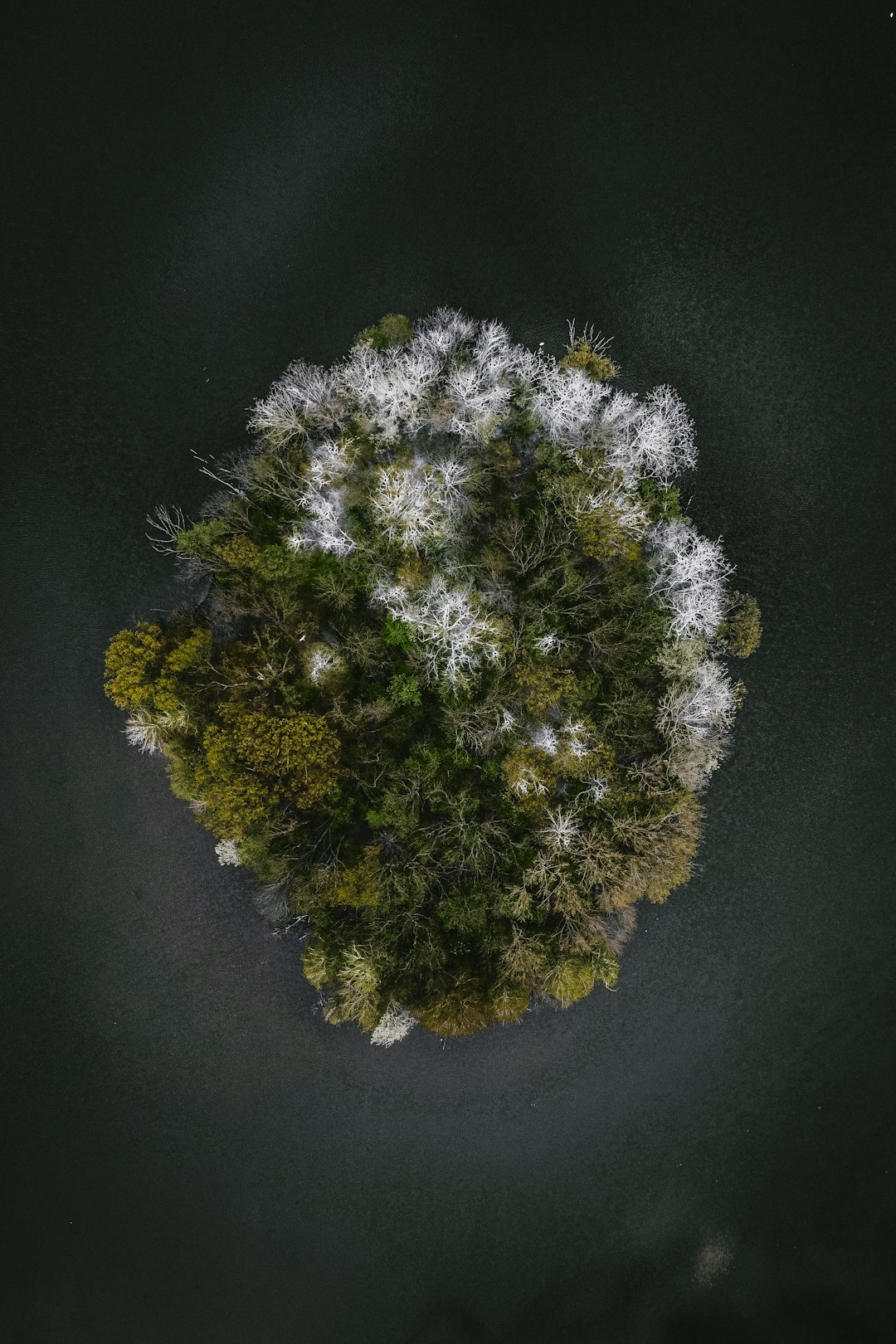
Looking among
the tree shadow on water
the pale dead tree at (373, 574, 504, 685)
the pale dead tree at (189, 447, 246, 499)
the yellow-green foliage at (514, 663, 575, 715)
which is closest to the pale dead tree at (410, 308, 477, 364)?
the pale dead tree at (189, 447, 246, 499)

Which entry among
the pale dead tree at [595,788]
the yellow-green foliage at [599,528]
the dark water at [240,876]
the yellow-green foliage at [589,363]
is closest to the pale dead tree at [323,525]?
the dark water at [240,876]

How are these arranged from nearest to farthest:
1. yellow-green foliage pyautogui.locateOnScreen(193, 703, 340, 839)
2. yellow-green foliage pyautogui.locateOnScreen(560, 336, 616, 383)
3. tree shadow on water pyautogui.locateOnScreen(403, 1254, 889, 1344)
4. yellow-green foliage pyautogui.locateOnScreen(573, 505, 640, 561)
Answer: yellow-green foliage pyautogui.locateOnScreen(193, 703, 340, 839) → yellow-green foliage pyautogui.locateOnScreen(573, 505, 640, 561) → yellow-green foliage pyautogui.locateOnScreen(560, 336, 616, 383) → tree shadow on water pyautogui.locateOnScreen(403, 1254, 889, 1344)

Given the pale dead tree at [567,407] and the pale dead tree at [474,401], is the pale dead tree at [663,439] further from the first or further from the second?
the pale dead tree at [474,401]

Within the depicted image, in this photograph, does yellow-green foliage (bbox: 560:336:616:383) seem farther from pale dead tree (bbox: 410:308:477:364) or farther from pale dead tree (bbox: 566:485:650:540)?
pale dead tree (bbox: 566:485:650:540)

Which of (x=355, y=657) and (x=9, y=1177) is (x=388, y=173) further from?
(x=9, y=1177)

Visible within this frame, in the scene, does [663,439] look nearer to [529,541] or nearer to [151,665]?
[529,541]

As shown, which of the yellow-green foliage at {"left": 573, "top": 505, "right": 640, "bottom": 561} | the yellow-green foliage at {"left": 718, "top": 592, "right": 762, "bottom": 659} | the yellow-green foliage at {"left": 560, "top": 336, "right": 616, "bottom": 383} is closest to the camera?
the yellow-green foliage at {"left": 573, "top": 505, "right": 640, "bottom": 561}
